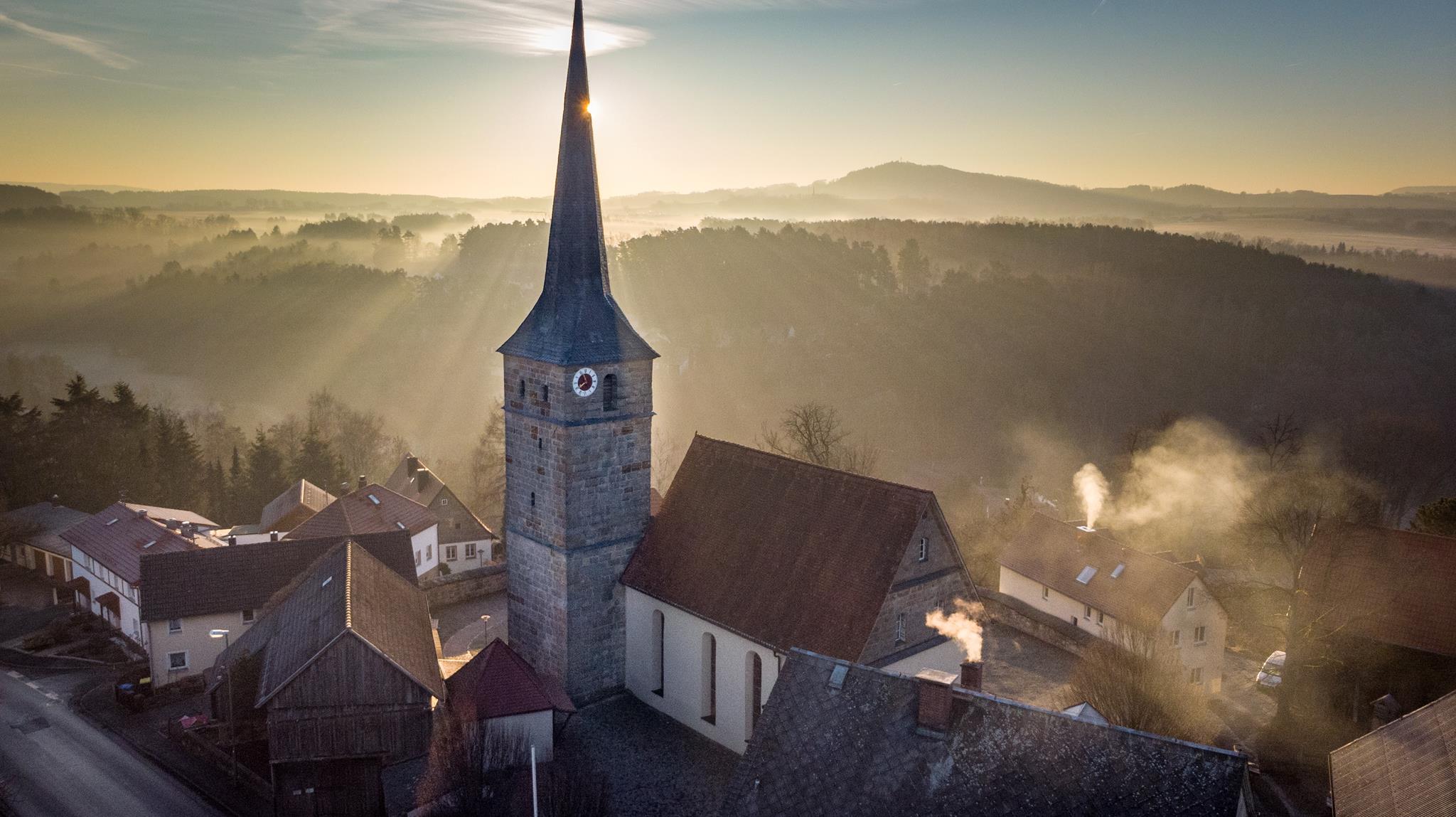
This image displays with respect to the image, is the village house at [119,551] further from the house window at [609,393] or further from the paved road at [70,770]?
the house window at [609,393]

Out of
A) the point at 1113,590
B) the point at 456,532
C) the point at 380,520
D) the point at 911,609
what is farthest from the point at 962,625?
the point at 456,532

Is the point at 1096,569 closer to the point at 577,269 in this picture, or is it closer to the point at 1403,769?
the point at 1403,769

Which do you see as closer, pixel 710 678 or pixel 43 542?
pixel 710 678

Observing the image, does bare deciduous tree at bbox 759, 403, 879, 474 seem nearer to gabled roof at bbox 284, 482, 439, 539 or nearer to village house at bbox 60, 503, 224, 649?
gabled roof at bbox 284, 482, 439, 539

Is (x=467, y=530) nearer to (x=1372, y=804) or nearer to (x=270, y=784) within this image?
(x=270, y=784)

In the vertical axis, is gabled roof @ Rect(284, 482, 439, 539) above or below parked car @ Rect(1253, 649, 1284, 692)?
above

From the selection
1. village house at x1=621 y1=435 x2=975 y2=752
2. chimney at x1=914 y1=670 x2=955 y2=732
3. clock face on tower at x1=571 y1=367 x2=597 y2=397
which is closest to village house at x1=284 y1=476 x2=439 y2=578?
village house at x1=621 y1=435 x2=975 y2=752
